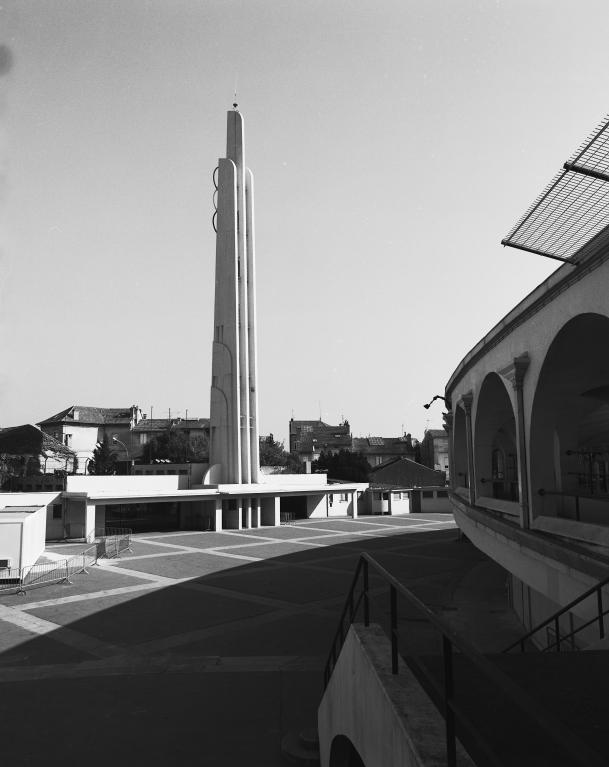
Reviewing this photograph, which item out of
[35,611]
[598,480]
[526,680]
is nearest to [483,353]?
[598,480]

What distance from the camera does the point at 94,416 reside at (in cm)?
9525

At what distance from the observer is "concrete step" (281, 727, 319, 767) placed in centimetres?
904

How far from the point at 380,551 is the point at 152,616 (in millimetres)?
15473

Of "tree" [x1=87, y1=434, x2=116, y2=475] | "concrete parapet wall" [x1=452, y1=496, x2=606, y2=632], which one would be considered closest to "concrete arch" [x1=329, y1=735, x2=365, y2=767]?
"concrete parapet wall" [x1=452, y1=496, x2=606, y2=632]

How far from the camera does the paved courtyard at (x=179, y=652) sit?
32.3 feet

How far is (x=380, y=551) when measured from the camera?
30.7m

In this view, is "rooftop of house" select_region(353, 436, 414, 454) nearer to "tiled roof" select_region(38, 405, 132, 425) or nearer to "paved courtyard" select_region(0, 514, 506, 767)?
"tiled roof" select_region(38, 405, 132, 425)

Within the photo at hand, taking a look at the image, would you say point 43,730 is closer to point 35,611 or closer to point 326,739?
point 326,739

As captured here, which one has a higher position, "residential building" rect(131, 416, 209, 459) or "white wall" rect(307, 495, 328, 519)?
"residential building" rect(131, 416, 209, 459)

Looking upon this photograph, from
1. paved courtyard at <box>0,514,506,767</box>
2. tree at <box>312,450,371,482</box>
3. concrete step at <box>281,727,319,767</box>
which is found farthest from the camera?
tree at <box>312,450,371,482</box>

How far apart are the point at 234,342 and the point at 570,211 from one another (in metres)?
39.0

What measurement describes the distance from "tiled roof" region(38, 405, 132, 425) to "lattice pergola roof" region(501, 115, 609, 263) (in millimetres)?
89344

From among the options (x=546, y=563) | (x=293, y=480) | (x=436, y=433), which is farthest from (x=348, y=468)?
(x=546, y=563)

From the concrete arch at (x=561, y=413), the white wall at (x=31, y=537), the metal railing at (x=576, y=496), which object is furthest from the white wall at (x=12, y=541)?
the metal railing at (x=576, y=496)
